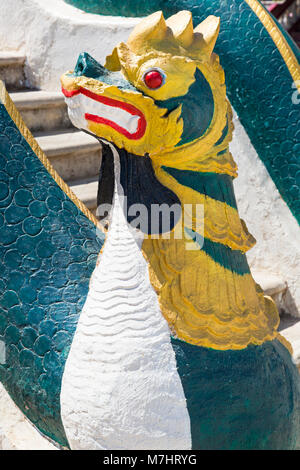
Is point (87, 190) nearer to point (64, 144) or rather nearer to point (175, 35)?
point (64, 144)

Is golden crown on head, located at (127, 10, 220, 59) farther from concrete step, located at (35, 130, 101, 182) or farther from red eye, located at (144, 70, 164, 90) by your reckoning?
concrete step, located at (35, 130, 101, 182)

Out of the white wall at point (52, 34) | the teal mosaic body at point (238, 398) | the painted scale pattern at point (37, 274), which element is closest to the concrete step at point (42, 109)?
the white wall at point (52, 34)

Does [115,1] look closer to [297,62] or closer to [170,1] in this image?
[170,1]

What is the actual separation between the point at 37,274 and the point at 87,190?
1.04 meters

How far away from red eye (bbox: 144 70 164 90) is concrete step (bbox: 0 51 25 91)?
5.95ft

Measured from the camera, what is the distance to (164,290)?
1.29 metres

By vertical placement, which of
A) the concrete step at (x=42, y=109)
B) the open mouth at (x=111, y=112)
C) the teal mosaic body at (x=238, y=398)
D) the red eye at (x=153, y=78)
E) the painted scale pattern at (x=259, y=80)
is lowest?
the concrete step at (x=42, y=109)

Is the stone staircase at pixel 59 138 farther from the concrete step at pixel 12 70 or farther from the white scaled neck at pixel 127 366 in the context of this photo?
the white scaled neck at pixel 127 366

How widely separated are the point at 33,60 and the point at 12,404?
187cm

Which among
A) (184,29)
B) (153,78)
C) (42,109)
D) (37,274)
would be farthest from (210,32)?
(42,109)

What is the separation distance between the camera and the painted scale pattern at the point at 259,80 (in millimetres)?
2217

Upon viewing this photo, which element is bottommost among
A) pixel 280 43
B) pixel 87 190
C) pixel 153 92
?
pixel 87 190

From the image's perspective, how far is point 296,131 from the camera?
2221 millimetres

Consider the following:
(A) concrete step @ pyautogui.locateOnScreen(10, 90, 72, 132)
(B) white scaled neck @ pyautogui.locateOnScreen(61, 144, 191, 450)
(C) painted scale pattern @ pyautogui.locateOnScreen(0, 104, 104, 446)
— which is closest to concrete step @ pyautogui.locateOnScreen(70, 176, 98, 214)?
(A) concrete step @ pyautogui.locateOnScreen(10, 90, 72, 132)
